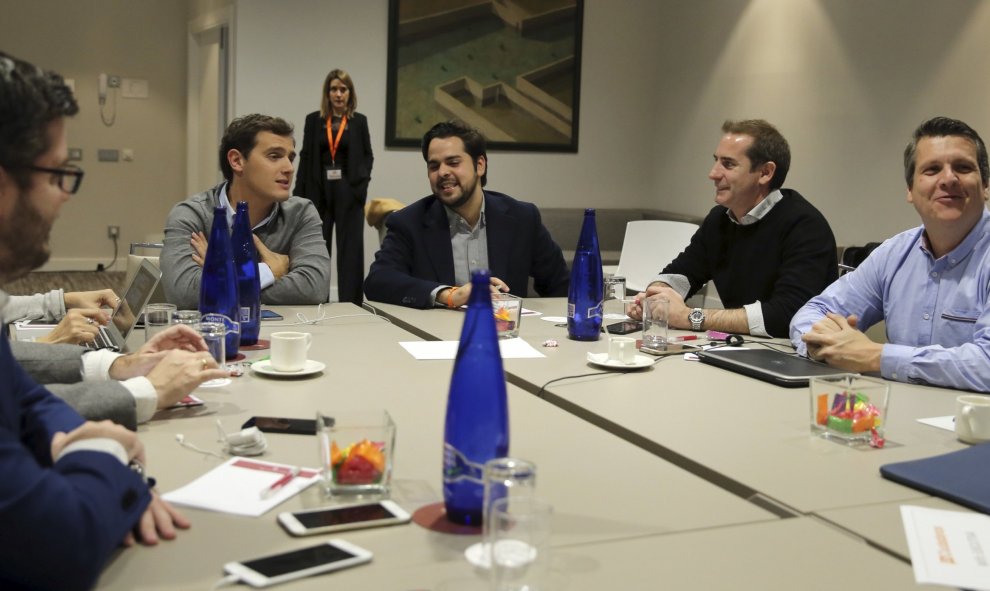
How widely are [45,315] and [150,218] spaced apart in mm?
6361

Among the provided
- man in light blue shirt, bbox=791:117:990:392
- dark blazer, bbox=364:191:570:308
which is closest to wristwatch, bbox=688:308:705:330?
man in light blue shirt, bbox=791:117:990:392

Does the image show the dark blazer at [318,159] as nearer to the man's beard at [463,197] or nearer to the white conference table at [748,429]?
the man's beard at [463,197]

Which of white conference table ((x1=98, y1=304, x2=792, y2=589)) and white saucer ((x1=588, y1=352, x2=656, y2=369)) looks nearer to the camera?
white conference table ((x1=98, y1=304, x2=792, y2=589))

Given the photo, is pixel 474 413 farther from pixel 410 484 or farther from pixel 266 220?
pixel 266 220

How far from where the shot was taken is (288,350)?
216cm

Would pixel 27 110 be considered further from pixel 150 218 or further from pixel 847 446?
pixel 150 218

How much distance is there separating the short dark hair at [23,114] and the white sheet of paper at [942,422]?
1595 millimetres

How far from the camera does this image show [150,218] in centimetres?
881

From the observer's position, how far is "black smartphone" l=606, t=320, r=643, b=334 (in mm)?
2893

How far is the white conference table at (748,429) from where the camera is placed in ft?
4.98

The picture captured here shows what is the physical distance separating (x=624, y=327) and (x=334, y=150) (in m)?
4.20

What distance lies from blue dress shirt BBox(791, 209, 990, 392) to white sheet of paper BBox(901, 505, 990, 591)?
885 millimetres

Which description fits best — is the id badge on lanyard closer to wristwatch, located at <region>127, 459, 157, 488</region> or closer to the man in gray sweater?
the man in gray sweater

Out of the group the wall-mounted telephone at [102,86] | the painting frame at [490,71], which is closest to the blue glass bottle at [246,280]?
the painting frame at [490,71]
